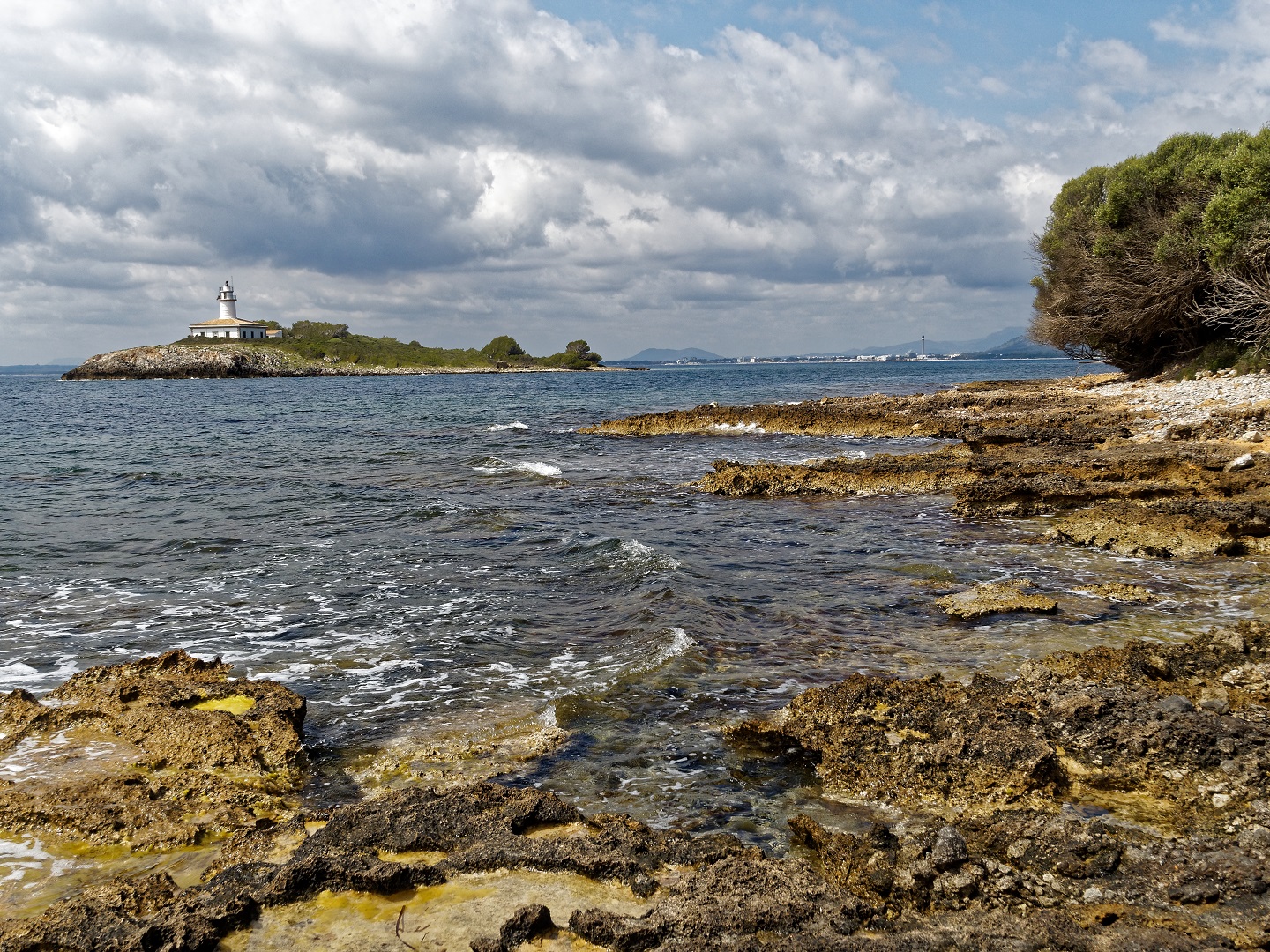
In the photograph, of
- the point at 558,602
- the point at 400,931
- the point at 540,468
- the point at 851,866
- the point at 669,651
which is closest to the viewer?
the point at 400,931

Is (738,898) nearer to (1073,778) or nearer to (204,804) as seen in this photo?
(1073,778)

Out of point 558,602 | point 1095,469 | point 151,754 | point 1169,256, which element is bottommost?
point 558,602

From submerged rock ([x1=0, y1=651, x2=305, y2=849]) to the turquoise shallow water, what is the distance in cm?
52

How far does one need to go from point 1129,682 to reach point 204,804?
8020 millimetres

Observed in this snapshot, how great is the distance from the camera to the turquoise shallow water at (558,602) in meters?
7.59

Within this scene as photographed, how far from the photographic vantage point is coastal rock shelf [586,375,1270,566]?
13172 mm

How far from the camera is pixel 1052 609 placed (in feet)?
33.0

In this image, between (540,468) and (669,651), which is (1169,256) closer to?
(540,468)

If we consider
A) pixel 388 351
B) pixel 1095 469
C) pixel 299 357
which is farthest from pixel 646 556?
pixel 388 351

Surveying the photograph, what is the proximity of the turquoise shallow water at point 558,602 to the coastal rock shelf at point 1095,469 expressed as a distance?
91 cm

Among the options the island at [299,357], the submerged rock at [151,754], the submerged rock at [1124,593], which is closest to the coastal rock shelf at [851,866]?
the submerged rock at [151,754]

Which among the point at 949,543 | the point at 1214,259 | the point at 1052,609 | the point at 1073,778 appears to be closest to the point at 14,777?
the point at 1073,778

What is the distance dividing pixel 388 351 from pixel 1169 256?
160 m

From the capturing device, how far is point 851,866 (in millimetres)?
4777
